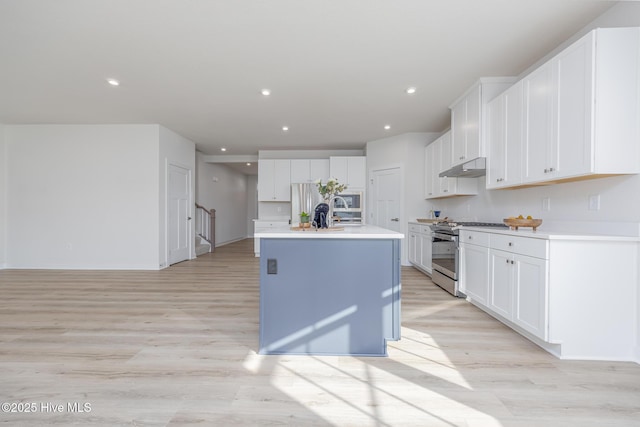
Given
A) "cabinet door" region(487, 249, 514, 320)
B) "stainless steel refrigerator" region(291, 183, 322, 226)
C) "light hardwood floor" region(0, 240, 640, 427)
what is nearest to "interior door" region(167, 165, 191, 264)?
"stainless steel refrigerator" region(291, 183, 322, 226)

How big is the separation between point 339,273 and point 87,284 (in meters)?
4.14

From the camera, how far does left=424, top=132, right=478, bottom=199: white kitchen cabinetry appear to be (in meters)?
4.30

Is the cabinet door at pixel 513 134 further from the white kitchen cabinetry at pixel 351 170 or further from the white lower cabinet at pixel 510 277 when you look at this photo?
the white kitchen cabinetry at pixel 351 170

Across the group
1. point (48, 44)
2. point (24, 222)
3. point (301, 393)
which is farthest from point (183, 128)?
point (301, 393)

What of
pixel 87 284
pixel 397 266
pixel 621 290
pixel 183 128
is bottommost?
pixel 87 284

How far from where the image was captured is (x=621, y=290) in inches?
80.8

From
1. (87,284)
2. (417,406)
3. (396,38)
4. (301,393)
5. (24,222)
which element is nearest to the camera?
(417,406)

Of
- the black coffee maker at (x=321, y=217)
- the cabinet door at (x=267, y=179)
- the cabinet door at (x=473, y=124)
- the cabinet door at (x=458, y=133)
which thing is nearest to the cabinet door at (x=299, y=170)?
the cabinet door at (x=267, y=179)

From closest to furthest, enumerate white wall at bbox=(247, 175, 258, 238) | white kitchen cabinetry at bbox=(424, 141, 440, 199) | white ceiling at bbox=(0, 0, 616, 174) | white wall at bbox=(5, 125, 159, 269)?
white ceiling at bbox=(0, 0, 616, 174)
white kitchen cabinetry at bbox=(424, 141, 440, 199)
white wall at bbox=(5, 125, 159, 269)
white wall at bbox=(247, 175, 258, 238)

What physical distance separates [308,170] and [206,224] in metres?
3.41

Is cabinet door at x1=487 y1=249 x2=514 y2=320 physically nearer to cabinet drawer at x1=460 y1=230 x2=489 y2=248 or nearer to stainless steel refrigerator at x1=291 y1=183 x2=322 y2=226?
cabinet drawer at x1=460 y1=230 x2=489 y2=248

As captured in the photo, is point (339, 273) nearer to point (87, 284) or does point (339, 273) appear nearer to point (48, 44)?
point (48, 44)

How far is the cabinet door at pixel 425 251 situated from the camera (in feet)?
15.2

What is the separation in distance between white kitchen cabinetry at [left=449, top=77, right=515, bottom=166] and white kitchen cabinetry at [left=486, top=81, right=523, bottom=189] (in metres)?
0.09
